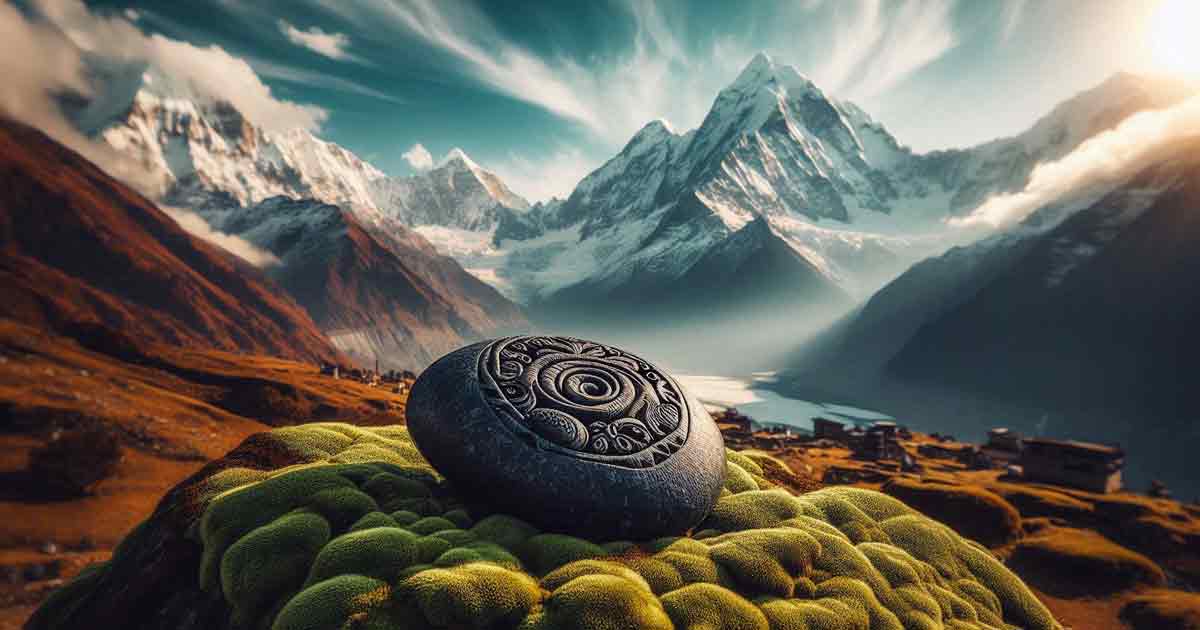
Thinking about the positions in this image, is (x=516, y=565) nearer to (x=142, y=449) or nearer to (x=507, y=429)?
(x=507, y=429)

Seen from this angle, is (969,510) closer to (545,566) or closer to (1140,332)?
(545,566)

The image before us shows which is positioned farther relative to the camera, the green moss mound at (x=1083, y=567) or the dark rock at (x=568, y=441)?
the green moss mound at (x=1083, y=567)

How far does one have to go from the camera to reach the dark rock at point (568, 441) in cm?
1114

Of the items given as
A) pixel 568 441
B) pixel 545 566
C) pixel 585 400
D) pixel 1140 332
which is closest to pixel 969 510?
pixel 585 400

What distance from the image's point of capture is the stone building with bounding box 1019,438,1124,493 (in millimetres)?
52562

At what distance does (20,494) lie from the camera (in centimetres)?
3559

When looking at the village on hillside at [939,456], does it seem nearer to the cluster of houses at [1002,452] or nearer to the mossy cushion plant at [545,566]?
the cluster of houses at [1002,452]

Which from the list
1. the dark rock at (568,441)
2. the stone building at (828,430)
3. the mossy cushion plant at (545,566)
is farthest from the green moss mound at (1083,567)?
the stone building at (828,430)

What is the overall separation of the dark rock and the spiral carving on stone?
0.9 inches

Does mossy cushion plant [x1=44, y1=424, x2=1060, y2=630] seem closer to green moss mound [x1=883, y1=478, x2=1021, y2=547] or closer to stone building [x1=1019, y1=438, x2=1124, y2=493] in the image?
green moss mound [x1=883, y1=478, x2=1021, y2=547]

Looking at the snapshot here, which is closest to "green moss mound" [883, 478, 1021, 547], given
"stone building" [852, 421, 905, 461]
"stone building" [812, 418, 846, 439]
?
"stone building" [852, 421, 905, 461]

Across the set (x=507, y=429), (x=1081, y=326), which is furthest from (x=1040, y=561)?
(x=1081, y=326)

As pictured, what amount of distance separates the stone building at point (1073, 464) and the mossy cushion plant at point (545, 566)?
53291 mm

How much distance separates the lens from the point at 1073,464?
54.2 metres
